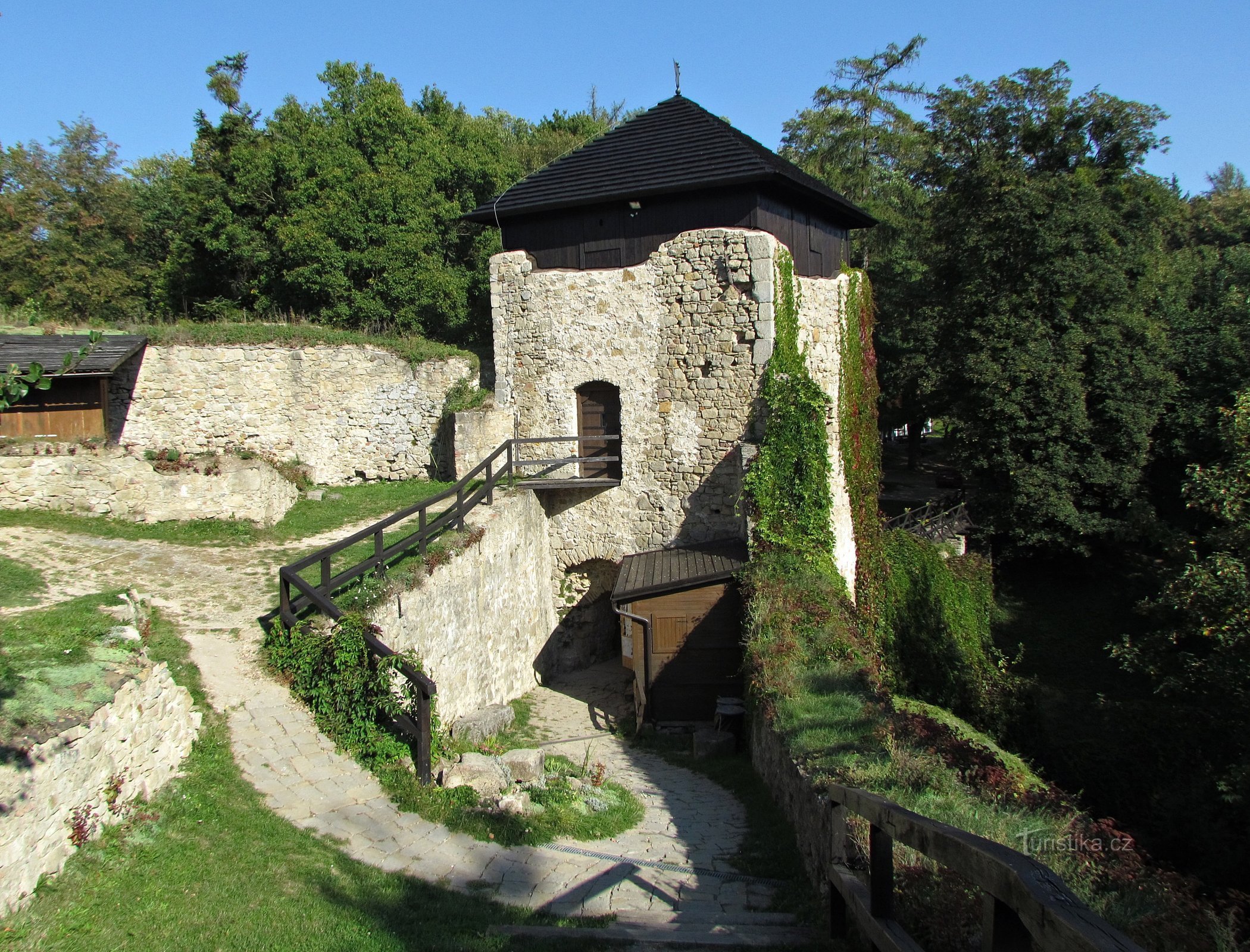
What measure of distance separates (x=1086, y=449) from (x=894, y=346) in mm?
6773

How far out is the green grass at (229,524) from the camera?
11.6 meters

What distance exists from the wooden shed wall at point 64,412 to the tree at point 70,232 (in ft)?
33.2

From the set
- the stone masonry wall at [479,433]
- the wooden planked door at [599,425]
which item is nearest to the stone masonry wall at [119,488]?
the stone masonry wall at [479,433]

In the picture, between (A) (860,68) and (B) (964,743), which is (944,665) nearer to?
(B) (964,743)

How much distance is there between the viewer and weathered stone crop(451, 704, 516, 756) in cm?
916

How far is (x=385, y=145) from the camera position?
2328 centimetres

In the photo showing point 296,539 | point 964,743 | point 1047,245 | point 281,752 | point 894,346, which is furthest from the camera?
point 894,346

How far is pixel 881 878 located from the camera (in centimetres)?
374

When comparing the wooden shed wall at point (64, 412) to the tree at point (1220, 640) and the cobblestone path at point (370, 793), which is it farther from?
the tree at point (1220, 640)

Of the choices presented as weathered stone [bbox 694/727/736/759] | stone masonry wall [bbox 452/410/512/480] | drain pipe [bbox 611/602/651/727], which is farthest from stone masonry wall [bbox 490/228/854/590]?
weathered stone [bbox 694/727/736/759]

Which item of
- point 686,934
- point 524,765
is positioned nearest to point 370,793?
point 524,765

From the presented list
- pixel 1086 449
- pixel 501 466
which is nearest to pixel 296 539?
pixel 501 466

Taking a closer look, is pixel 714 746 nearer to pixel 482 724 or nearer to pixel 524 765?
pixel 482 724

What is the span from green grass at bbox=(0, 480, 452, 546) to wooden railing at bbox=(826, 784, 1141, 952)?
10.4 meters
